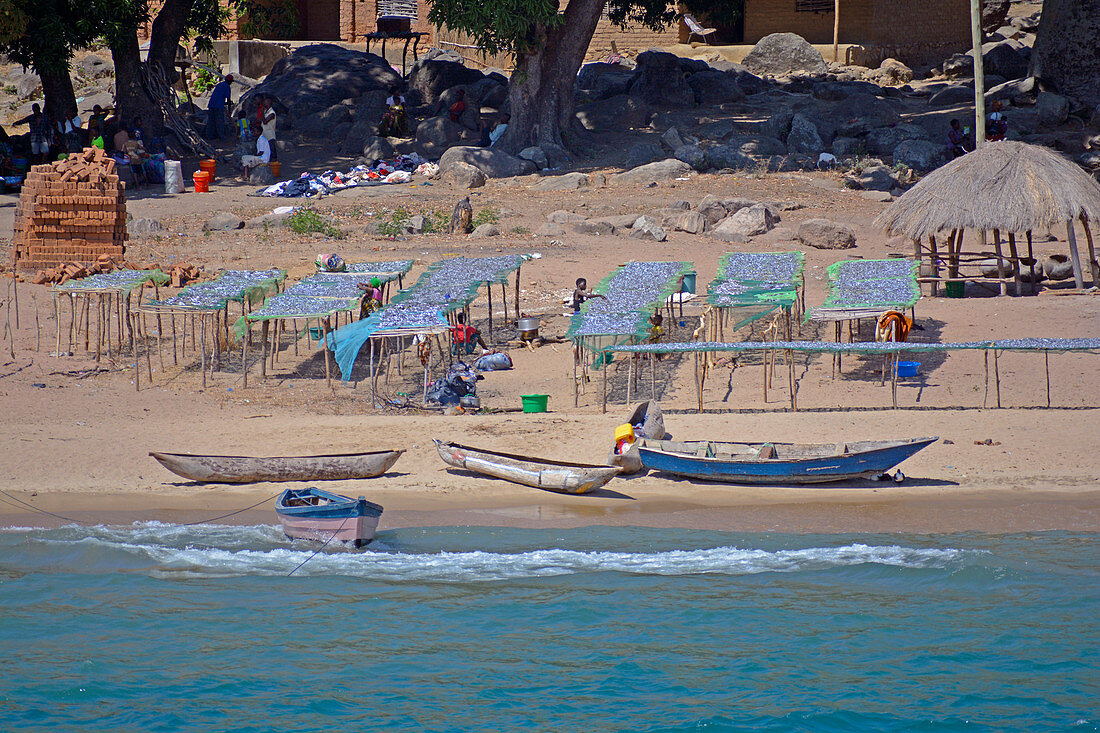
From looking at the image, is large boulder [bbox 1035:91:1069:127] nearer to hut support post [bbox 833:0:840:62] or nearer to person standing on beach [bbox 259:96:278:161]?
hut support post [bbox 833:0:840:62]

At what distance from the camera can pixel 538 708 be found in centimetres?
831

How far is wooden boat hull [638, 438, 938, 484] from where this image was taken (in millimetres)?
9867

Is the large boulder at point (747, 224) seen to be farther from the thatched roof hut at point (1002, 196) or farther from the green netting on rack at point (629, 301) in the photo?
the green netting on rack at point (629, 301)

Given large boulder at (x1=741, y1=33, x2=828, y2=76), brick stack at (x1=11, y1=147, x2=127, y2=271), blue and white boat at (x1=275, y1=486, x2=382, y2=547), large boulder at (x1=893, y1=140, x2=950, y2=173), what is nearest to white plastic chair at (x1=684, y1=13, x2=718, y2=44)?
large boulder at (x1=741, y1=33, x2=828, y2=76)

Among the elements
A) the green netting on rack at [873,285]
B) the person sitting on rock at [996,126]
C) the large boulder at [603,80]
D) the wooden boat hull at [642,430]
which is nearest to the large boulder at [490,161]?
the large boulder at [603,80]

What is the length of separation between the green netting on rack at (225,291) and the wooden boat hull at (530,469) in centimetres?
402

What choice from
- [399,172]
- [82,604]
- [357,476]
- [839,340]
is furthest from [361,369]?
[399,172]

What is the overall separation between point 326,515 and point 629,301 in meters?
4.95

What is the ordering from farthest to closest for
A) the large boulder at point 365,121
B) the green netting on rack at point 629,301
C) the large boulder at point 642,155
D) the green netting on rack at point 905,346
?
the large boulder at point 365,121 → the large boulder at point 642,155 → the green netting on rack at point 629,301 → the green netting on rack at point 905,346

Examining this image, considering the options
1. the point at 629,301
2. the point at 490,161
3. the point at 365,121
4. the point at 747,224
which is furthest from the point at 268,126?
the point at 629,301

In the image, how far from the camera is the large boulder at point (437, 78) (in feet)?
95.6

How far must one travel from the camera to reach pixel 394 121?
26797 millimetres

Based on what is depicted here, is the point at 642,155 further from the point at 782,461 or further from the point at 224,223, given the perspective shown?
the point at 782,461

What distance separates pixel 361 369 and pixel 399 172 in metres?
11.3
